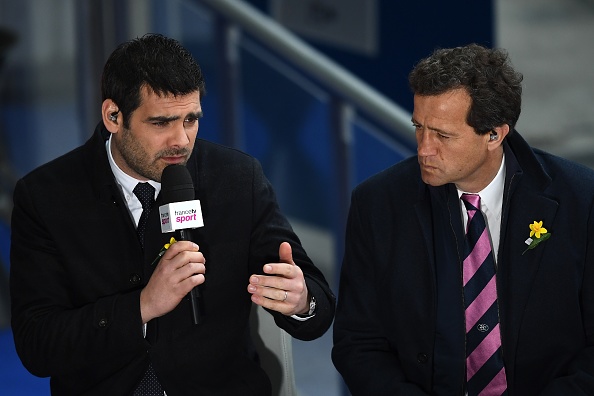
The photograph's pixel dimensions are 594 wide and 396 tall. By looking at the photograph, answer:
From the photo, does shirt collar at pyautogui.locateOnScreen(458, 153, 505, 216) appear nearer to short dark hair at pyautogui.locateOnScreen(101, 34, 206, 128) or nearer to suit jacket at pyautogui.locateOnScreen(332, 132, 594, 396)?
suit jacket at pyautogui.locateOnScreen(332, 132, 594, 396)

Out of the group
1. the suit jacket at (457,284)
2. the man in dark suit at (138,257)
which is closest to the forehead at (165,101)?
the man in dark suit at (138,257)

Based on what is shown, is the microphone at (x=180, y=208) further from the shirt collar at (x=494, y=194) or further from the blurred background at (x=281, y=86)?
the blurred background at (x=281, y=86)

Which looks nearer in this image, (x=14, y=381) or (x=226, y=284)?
(x=226, y=284)

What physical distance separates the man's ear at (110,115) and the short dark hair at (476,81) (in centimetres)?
73

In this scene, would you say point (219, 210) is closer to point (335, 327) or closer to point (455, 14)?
point (335, 327)

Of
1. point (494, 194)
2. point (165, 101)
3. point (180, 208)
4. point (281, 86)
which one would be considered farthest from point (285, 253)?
point (281, 86)

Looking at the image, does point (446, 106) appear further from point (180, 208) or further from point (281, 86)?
point (281, 86)

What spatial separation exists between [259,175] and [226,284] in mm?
307

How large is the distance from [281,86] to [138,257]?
5.89ft

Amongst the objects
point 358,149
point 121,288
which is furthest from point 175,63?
point 358,149

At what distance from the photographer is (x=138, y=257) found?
265 centimetres

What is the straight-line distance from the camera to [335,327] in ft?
9.16

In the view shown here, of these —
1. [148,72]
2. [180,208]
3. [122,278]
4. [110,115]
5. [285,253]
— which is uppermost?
[148,72]

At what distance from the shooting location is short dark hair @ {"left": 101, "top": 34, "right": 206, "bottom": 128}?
8.36ft
